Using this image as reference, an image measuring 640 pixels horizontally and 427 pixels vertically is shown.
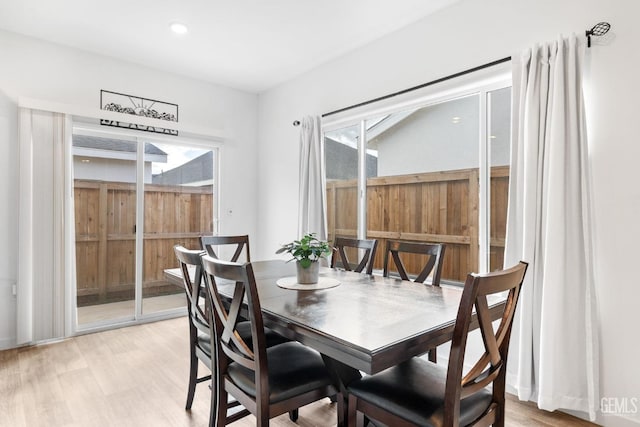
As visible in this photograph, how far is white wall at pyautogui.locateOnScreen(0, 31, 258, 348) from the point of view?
10.2 ft

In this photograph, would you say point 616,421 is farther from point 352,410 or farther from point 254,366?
point 254,366

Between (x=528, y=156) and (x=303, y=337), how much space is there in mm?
1809

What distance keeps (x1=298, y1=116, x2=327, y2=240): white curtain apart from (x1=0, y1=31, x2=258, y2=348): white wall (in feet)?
3.53

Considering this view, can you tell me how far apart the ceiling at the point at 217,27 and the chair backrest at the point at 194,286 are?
1.98 metres

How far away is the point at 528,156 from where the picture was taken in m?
2.21

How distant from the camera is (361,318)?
141 centimetres

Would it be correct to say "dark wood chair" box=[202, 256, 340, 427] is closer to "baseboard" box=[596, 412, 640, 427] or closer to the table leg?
the table leg

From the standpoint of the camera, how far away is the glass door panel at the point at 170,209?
3.96 metres

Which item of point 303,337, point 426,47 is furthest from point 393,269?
point 303,337

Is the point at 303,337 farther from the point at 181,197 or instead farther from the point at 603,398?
the point at 181,197

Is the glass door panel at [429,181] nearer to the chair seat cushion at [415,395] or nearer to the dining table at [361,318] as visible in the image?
the dining table at [361,318]

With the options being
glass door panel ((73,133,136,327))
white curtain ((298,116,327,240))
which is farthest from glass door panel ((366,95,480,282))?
glass door panel ((73,133,136,327))

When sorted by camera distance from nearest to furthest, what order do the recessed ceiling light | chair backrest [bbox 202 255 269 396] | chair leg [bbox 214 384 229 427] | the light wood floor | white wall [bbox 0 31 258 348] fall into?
1. chair backrest [bbox 202 255 269 396]
2. chair leg [bbox 214 384 229 427]
3. the light wood floor
4. the recessed ceiling light
5. white wall [bbox 0 31 258 348]

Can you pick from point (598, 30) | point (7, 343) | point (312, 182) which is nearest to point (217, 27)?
point (312, 182)
